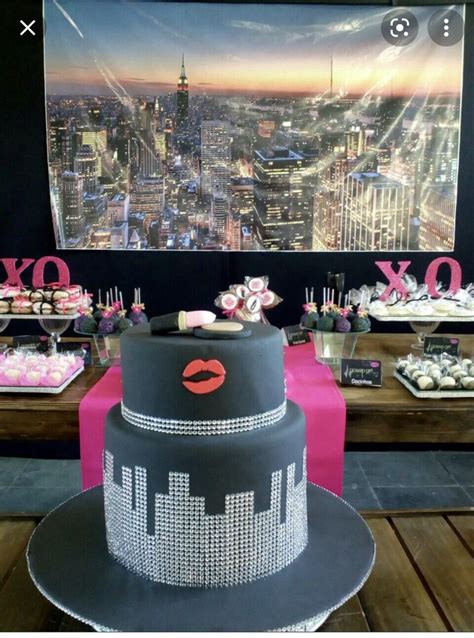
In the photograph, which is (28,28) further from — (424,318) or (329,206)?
(424,318)

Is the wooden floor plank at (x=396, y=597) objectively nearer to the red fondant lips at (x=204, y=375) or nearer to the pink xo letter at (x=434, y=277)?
the red fondant lips at (x=204, y=375)

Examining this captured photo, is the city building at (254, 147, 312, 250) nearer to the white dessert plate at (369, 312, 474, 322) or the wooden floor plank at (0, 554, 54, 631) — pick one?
the white dessert plate at (369, 312, 474, 322)

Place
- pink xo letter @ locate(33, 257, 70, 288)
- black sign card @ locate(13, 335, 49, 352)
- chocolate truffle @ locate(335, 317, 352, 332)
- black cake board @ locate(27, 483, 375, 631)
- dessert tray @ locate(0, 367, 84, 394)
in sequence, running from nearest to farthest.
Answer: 1. black cake board @ locate(27, 483, 375, 631)
2. dessert tray @ locate(0, 367, 84, 394)
3. chocolate truffle @ locate(335, 317, 352, 332)
4. black sign card @ locate(13, 335, 49, 352)
5. pink xo letter @ locate(33, 257, 70, 288)

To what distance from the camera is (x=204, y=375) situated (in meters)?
0.93

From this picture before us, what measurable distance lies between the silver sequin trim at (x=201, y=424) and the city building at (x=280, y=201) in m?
2.55

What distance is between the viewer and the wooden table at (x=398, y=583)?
1130 millimetres

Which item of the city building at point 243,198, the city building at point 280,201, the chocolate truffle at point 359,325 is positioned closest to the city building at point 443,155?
the city building at point 280,201

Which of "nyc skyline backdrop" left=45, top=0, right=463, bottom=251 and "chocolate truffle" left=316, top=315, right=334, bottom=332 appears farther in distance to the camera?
"nyc skyline backdrop" left=45, top=0, right=463, bottom=251

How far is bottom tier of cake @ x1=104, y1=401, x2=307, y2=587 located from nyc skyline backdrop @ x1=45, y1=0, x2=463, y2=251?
258 centimetres

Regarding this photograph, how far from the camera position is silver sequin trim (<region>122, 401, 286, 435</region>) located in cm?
96

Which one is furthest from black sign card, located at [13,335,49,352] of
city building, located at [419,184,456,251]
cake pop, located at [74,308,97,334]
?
city building, located at [419,184,456,251]

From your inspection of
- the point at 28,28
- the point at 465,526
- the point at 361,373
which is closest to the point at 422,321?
the point at 361,373

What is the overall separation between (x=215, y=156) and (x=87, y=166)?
68cm

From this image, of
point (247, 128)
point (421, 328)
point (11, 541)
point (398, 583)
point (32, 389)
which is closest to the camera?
point (398, 583)
